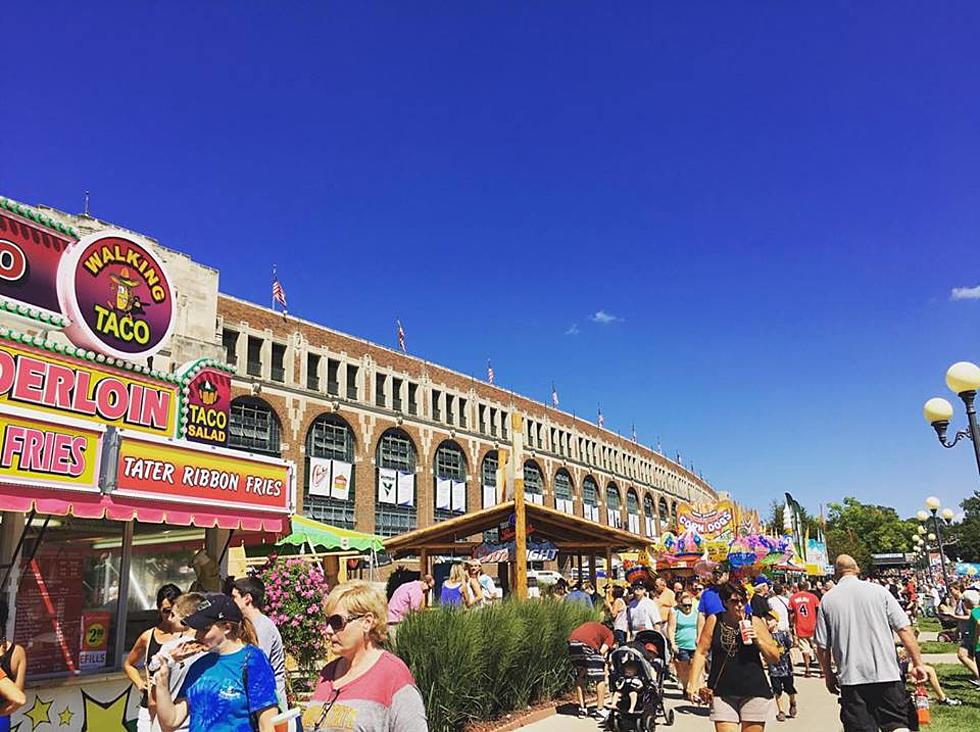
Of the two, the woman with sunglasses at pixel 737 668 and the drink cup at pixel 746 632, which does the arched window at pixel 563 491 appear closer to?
the woman with sunglasses at pixel 737 668

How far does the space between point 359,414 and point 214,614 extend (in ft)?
117

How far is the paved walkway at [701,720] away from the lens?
8719 mm

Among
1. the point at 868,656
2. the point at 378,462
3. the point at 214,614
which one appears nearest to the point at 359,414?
the point at 378,462

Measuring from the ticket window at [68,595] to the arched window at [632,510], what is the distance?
208ft

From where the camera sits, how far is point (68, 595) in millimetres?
7406

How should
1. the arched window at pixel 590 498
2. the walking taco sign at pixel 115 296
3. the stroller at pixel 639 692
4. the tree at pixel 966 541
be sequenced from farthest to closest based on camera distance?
1. the tree at pixel 966 541
2. the arched window at pixel 590 498
3. the walking taco sign at pixel 115 296
4. the stroller at pixel 639 692

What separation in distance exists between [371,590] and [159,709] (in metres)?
1.22

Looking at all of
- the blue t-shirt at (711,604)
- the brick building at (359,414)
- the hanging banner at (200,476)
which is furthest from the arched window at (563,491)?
the blue t-shirt at (711,604)

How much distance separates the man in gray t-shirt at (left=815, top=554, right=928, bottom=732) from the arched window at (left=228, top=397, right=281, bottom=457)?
29.5 meters

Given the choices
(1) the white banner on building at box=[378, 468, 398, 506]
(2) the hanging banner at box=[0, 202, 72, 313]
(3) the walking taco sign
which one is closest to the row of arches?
(1) the white banner on building at box=[378, 468, 398, 506]

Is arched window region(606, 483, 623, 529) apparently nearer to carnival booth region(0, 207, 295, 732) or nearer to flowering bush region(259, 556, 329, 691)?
flowering bush region(259, 556, 329, 691)

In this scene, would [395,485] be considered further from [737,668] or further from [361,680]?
[361,680]

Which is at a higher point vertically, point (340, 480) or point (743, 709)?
point (340, 480)

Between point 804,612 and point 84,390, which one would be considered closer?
point 84,390
